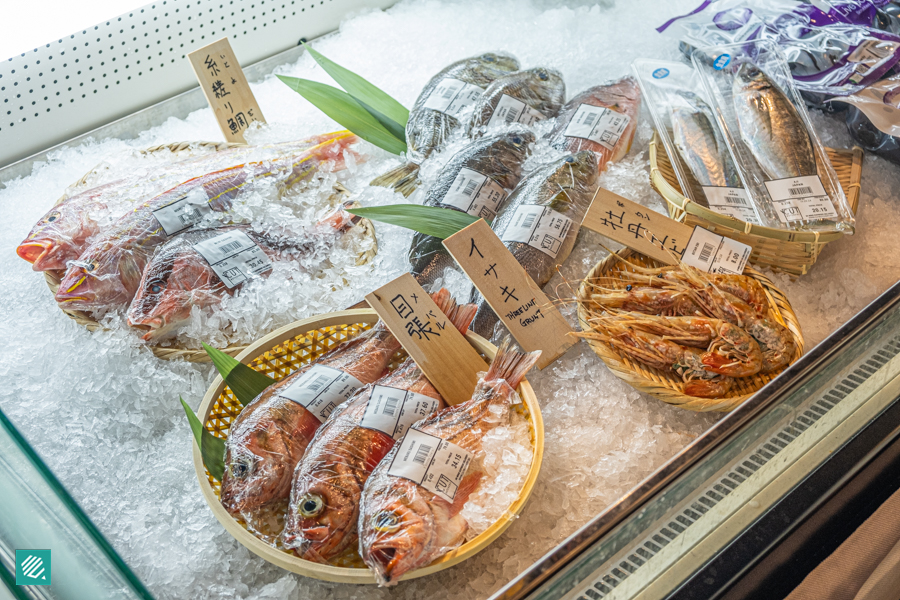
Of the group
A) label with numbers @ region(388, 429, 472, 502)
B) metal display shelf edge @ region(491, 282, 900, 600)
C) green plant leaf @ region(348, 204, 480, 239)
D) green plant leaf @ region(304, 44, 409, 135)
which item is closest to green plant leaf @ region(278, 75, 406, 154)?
green plant leaf @ region(304, 44, 409, 135)

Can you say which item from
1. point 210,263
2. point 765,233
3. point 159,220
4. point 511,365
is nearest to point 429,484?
point 511,365

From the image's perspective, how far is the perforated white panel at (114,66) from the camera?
7.47 ft

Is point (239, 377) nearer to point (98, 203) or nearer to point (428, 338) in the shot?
point (428, 338)

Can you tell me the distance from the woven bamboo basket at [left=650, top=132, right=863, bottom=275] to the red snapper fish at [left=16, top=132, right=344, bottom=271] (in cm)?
144

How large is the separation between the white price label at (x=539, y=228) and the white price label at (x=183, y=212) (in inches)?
43.6

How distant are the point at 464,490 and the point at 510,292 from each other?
60 centimetres

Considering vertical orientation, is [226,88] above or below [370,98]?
above

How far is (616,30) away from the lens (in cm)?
311

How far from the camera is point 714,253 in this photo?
1.92 metres

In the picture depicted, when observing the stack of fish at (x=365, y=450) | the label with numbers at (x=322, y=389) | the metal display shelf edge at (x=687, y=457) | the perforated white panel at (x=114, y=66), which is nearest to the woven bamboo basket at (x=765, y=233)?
the metal display shelf edge at (x=687, y=457)

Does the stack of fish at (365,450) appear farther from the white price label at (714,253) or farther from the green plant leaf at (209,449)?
the white price label at (714,253)

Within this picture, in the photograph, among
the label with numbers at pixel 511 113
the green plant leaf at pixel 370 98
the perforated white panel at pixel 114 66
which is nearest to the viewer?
the perforated white panel at pixel 114 66

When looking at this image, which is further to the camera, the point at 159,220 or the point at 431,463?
the point at 159,220

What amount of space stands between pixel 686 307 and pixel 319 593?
1.32 metres
